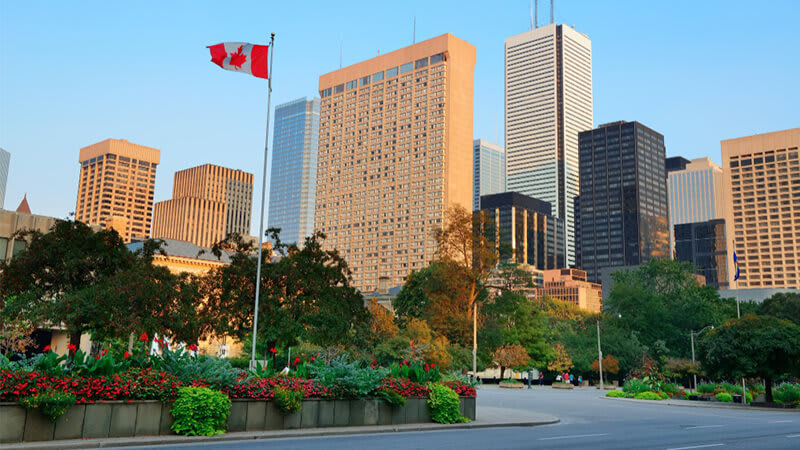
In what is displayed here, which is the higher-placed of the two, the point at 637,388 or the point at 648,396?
the point at 637,388

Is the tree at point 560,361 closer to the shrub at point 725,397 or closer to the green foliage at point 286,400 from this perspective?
the shrub at point 725,397

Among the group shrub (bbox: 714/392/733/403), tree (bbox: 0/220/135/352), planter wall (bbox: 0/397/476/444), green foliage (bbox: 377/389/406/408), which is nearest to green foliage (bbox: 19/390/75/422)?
planter wall (bbox: 0/397/476/444)

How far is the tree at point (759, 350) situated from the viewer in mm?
42188

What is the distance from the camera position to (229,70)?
31016mm

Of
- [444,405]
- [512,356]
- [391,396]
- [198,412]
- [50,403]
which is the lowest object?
[512,356]

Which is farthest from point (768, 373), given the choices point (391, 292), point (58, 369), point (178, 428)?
point (391, 292)

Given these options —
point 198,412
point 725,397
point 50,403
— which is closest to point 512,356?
point 725,397

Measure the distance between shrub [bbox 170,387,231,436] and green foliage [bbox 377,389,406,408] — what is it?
19.3ft

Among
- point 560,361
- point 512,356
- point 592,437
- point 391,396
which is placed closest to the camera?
point 592,437

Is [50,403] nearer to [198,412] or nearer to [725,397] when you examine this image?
[198,412]

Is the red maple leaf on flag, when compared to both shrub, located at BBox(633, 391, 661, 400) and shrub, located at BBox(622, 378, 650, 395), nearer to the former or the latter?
shrub, located at BBox(633, 391, 661, 400)

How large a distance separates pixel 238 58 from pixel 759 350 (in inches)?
1421

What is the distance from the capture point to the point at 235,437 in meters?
18.0

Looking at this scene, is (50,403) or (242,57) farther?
(242,57)
